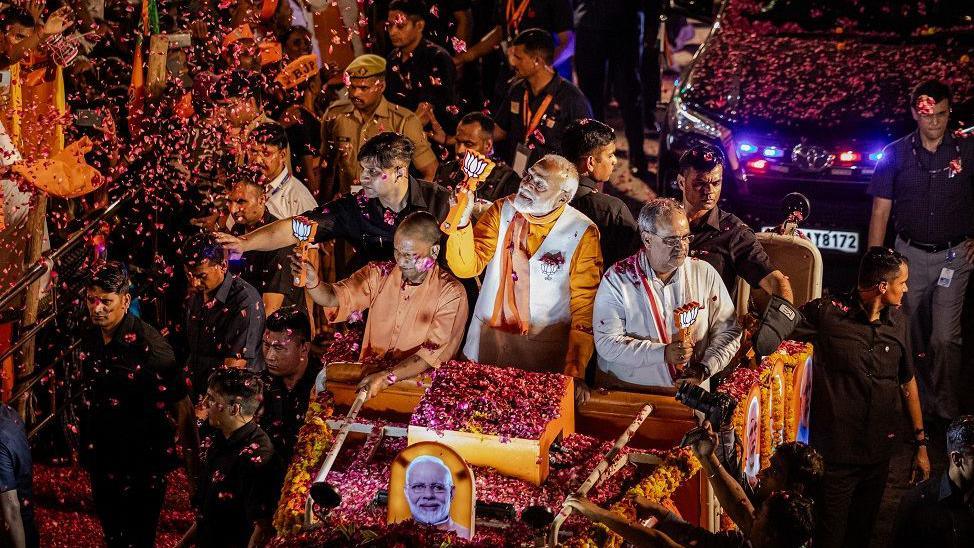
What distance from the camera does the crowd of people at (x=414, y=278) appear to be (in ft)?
20.9

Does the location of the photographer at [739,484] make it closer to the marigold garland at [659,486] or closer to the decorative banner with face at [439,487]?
the marigold garland at [659,486]

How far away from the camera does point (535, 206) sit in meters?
6.77

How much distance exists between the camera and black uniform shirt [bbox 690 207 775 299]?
730cm

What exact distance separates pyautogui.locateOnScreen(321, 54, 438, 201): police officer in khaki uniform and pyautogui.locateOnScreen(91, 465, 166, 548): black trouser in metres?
3.12

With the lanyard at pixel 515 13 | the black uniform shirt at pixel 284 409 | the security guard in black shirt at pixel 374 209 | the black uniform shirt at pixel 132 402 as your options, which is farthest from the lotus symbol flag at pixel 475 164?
the lanyard at pixel 515 13

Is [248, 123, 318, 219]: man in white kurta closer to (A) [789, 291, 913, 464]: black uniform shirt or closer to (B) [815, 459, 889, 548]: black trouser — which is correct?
(A) [789, 291, 913, 464]: black uniform shirt

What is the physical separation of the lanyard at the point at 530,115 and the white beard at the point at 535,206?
2990mm

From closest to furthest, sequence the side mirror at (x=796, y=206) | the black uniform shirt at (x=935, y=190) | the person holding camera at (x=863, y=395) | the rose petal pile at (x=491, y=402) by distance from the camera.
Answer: the rose petal pile at (x=491, y=402) < the person holding camera at (x=863, y=395) < the side mirror at (x=796, y=206) < the black uniform shirt at (x=935, y=190)

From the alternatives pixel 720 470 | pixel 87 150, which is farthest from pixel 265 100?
pixel 720 470

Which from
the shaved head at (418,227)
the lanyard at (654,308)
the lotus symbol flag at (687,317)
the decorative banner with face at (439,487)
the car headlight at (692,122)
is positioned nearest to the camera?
the decorative banner with face at (439,487)

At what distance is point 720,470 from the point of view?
564cm

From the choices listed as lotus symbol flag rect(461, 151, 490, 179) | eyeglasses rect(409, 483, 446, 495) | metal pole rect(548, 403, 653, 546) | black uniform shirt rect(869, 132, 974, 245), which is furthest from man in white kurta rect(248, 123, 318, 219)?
Result: black uniform shirt rect(869, 132, 974, 245)

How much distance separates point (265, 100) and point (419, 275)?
4104 mm

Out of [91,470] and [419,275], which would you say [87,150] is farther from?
[419,275]
